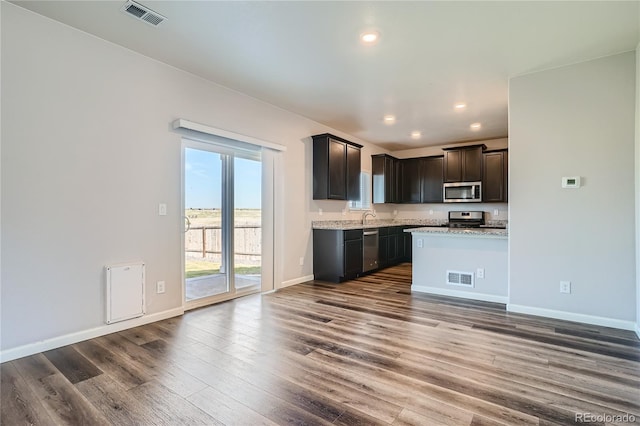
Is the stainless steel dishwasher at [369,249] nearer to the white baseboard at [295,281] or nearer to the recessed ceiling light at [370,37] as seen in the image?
the white baseboard at [295,281]

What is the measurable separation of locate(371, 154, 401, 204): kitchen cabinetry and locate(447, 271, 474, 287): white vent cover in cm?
302

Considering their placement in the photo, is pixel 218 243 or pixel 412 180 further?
pixel 412 180

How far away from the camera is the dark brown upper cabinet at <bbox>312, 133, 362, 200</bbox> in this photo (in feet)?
17.3

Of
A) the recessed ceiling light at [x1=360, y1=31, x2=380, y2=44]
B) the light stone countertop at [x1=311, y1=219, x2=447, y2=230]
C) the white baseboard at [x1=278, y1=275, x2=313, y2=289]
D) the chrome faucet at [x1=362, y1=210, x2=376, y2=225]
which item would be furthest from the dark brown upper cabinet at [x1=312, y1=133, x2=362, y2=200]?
the recessed ceiling light at [x1=360, y1=31, x2=380, y2=44]

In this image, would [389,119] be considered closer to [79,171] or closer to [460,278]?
[460,278]

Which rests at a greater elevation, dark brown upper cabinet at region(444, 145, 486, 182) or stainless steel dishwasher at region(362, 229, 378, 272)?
dark brown upper cabinet at region(444, 145, 486, 182)

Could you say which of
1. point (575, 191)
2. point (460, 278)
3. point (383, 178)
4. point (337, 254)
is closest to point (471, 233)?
point (460, 278)

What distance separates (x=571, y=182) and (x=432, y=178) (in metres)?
4.05

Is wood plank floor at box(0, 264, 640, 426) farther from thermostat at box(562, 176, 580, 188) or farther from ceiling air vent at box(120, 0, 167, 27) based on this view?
ceiling air vent at box(120, 0, 167, 27)

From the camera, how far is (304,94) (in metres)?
4.20

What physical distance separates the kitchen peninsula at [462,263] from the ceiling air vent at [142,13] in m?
3.82

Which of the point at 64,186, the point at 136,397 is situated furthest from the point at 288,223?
the point at 136,397

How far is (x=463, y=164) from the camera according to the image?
22.0 ft

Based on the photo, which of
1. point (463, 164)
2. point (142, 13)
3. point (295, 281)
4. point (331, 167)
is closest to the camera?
point (142, 13)
